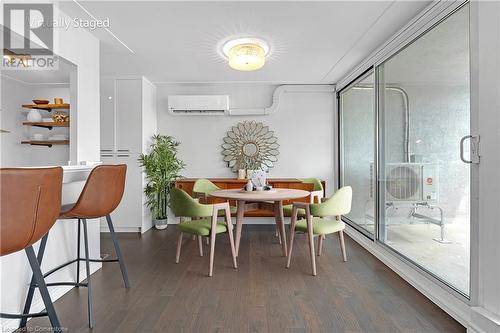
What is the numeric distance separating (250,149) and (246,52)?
241 centimetres

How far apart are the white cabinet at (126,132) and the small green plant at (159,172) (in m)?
0.17

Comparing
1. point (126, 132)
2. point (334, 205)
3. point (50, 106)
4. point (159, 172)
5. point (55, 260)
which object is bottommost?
point (55, 260)

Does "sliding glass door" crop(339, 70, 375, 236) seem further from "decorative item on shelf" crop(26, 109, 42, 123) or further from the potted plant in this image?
"decorative item on shelf" crop(26, 109, 42, 123)

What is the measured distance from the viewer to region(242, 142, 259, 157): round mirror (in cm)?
554

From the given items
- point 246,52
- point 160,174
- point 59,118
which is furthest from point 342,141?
point 59,118

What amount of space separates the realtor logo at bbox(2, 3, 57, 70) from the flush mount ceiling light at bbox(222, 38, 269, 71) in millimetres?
1745

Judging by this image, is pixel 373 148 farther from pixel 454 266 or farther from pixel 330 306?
pixel 330 306

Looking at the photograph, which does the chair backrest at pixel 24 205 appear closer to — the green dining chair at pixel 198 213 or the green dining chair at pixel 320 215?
the green dining chair at pixel 198 213

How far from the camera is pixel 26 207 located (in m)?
1.45

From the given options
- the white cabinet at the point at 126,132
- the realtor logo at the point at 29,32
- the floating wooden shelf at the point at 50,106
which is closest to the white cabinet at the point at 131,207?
the white cabinet at the point at 126,132

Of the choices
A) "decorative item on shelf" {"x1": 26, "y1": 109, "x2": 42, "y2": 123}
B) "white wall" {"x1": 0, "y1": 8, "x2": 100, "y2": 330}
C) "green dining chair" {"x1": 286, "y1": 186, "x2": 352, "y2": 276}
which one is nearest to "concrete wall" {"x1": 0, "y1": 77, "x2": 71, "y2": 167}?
"decorative item on shelf" {"x1": 26, "y1": 109, "x2": 42, "y2": 123}

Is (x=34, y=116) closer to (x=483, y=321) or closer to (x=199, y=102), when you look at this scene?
(x=199, y=102)

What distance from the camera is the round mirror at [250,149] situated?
5.54m

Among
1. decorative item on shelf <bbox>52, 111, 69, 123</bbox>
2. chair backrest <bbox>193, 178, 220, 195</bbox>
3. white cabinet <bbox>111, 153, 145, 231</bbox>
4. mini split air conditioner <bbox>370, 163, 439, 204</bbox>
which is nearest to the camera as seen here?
mini split air conditioner <bbox>370, 163, 439, 204</bbox>
